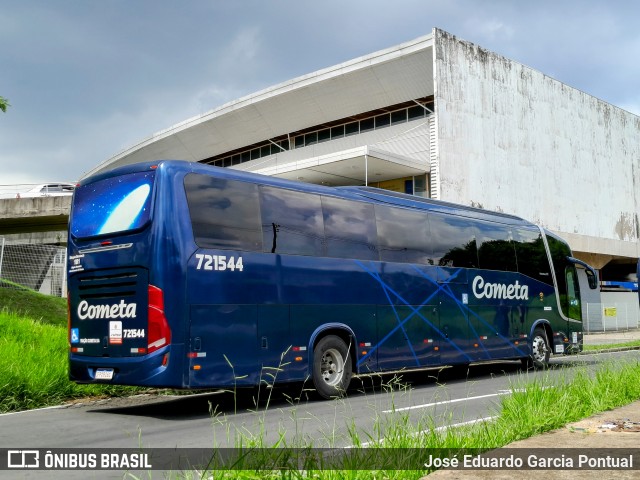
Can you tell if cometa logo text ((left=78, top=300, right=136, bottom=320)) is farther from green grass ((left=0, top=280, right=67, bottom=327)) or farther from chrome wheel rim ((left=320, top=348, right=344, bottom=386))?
green grass ((left=0, top=280, right=67, bottom=327))

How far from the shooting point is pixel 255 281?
10047 millimetres

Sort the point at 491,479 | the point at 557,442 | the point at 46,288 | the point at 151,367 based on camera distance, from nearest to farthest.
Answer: the point at 491,479 < the point at 557,442 < the point at 151,367 < the point at 46,288

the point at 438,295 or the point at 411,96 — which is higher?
the point at 411,96

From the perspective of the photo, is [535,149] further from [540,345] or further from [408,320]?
[408,320]

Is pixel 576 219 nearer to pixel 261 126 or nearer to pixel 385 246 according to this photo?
pixel 261 126

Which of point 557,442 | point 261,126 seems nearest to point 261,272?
point 557,442

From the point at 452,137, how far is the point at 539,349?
63.0 feet

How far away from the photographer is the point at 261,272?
33.3 ft

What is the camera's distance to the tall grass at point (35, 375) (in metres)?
10.1

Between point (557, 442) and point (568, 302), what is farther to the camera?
point (568, 302)

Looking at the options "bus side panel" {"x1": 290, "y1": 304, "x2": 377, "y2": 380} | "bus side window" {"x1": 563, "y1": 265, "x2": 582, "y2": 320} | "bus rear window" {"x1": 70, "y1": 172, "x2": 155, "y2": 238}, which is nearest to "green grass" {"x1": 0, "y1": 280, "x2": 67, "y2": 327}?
"bus rear window" {"x1": 70, "y1": 172, "x2": 155, "y2": 238}

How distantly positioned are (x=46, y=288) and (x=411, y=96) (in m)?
21.7

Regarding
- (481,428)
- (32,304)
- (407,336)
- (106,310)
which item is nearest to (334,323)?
(407,336)

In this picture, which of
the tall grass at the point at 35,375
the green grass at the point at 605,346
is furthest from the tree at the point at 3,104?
the green grass at the point at 605,346
